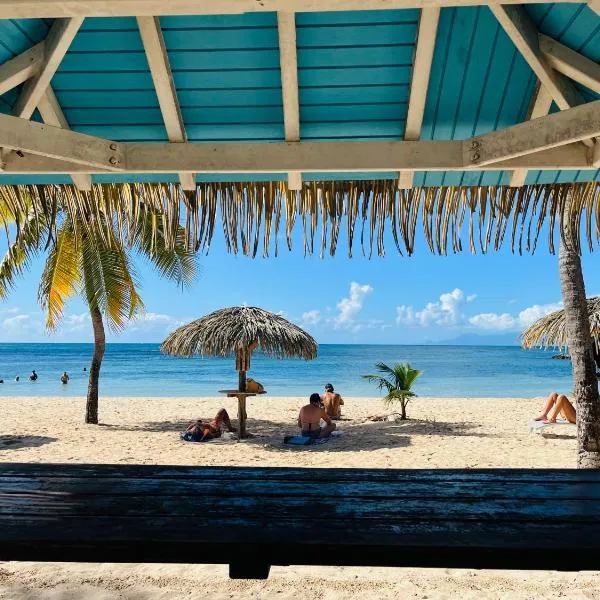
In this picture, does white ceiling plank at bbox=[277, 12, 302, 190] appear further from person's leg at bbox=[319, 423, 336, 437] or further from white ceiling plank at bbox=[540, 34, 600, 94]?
person's leg at bbox=[319, 423, 336, 437]

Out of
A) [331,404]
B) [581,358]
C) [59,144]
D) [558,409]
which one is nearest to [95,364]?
[331,404]

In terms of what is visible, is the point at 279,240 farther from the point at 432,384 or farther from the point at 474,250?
the point at 432,384

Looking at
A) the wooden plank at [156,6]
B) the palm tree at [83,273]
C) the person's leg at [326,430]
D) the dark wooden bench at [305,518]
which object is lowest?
the person's leg at [326,430]

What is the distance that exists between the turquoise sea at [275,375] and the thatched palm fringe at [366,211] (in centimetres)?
2564

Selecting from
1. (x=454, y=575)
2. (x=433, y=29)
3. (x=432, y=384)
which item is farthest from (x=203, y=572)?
(x=432, y=384)

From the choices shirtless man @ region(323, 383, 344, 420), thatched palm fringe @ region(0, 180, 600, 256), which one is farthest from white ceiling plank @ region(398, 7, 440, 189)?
shirtless man @ region(323, 383, 344, 420)

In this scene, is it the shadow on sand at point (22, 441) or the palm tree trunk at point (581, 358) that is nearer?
the palm tree trunk at point (581, 358)

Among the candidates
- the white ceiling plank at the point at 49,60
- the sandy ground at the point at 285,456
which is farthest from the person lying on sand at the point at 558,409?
the white ceiling plank at the point at 49,60

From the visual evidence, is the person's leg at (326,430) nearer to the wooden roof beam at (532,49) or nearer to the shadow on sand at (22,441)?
the shadow on sand at (22,441)

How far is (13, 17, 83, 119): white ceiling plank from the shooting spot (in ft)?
6.64

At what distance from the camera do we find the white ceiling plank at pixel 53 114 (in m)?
2.59

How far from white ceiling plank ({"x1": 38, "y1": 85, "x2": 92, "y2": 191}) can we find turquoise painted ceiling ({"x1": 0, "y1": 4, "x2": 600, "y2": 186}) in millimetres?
35

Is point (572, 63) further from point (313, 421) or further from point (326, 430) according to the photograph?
point (326, 430)

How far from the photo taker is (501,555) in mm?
1109
